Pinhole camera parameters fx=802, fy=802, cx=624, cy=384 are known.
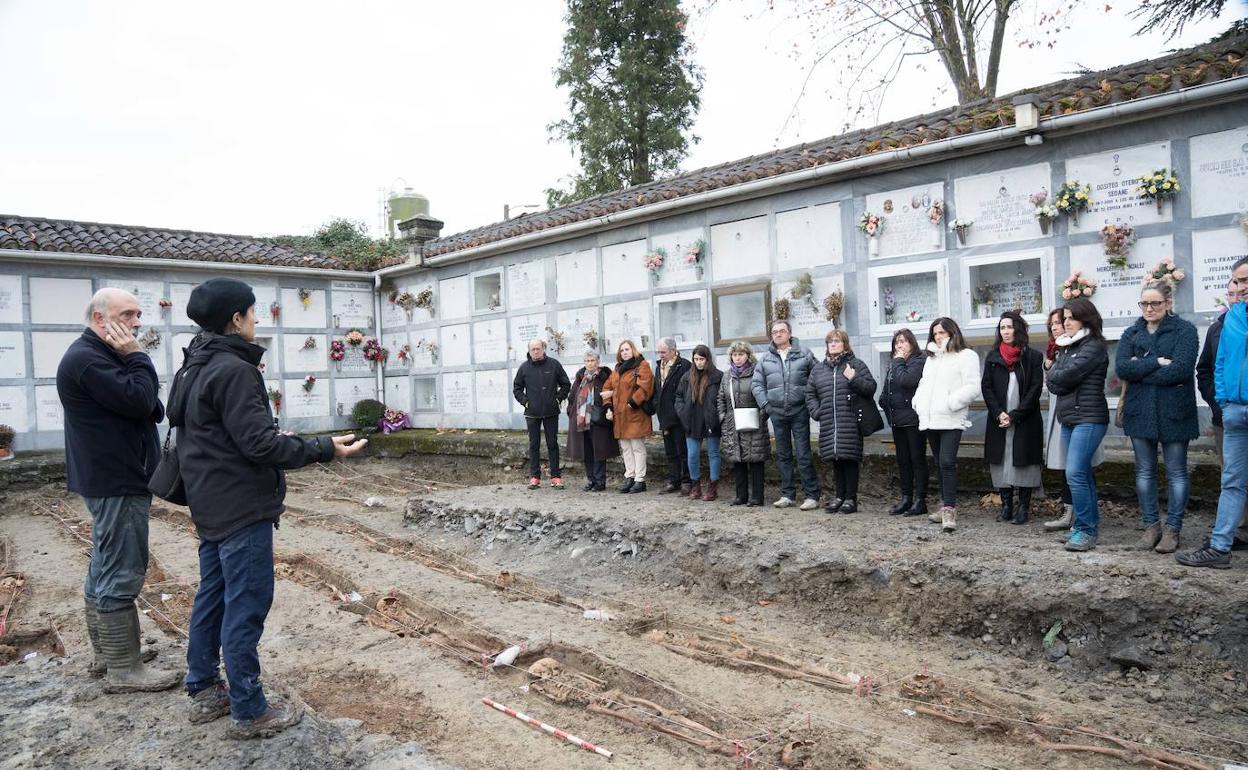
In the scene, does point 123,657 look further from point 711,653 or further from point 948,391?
point 948,391

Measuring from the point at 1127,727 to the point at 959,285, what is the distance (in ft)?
16.0

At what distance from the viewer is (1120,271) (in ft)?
22.3

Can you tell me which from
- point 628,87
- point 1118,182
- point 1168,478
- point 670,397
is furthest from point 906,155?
point 628,87

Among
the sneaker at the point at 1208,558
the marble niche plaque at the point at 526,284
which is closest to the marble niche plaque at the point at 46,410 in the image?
the marble niche plaque at the point at 526,284

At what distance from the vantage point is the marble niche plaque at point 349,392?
15.0 meters

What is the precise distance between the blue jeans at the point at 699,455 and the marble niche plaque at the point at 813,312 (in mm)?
1684

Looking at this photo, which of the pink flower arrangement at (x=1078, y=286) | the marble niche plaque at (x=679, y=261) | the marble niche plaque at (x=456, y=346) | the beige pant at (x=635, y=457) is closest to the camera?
the pink flower arrangement at (x=1078, y=286)

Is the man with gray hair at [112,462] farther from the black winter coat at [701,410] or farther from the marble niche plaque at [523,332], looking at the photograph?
the marble niche plaque at [523,332]

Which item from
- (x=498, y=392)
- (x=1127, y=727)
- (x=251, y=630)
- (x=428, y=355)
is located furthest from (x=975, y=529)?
(x=428, y=355)

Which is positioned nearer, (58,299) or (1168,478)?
(1168,478)

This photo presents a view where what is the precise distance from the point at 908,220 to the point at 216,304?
6.71 metres

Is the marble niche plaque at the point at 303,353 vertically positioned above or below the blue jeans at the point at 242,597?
above

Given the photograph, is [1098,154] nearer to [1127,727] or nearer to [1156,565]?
[1156,565]

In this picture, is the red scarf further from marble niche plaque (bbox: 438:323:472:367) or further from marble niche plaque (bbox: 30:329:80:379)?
marble niche plaque (bbox: 30:329:80:379)
